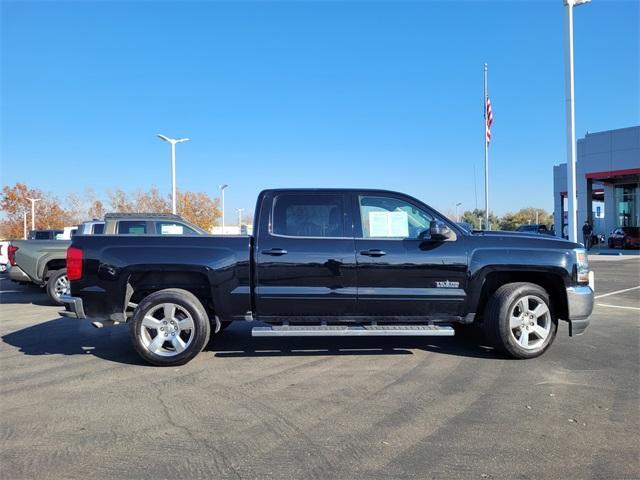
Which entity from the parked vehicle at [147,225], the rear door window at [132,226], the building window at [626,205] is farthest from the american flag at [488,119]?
the rear door window at [132,226]

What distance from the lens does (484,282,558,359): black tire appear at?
5.43m

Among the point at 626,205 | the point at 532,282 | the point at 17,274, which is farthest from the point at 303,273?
the point at 626,205

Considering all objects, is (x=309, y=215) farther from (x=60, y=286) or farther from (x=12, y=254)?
(x=12, y=254)

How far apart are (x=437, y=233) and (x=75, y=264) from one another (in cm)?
412

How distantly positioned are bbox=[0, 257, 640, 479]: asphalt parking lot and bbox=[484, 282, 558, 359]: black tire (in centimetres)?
16

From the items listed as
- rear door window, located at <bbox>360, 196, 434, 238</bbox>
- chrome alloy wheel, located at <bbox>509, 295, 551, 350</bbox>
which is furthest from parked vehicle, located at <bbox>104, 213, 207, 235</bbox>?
chrome alloy wheel, located at <bbox>509, 295, 551, 350</bbox>

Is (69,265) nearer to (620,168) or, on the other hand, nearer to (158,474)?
(158,474)

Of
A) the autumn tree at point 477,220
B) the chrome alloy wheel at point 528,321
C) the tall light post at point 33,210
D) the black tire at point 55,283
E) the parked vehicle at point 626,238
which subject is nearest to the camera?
the chrome alloy wheel at point 528,321

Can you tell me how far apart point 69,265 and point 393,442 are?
162 inches

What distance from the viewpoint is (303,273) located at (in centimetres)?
540

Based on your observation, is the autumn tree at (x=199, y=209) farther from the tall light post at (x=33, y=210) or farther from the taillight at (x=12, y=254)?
the taillight at (x=12, y=254)

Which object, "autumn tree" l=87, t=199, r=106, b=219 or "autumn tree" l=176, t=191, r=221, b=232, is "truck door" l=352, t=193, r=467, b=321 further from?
"autumn tree" l=87, t=199, r=106, b=219

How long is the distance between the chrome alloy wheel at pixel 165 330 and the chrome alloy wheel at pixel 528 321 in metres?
3.72

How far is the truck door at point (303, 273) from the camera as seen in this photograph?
541cm
